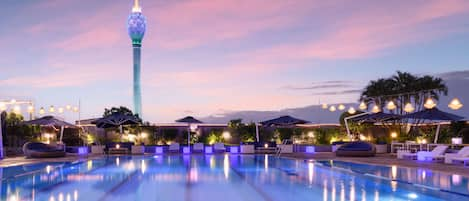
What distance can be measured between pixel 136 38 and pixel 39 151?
58.5m

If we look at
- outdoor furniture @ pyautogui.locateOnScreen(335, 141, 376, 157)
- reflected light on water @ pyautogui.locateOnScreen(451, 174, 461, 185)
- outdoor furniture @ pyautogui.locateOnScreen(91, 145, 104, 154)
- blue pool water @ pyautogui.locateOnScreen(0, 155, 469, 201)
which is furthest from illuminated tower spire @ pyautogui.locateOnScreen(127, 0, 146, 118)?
reflected light on water @ pyautogui.locateOnScreen(451, 174, 461, 185)

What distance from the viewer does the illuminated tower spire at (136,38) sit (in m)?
73.1

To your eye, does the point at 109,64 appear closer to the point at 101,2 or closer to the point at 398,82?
the point at 101,2

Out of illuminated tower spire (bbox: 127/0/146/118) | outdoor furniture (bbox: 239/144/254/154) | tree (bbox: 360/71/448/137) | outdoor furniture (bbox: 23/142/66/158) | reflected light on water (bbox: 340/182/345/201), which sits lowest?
reflected light on water (bbox: 340/182/345/201)

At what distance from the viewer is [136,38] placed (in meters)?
75.3

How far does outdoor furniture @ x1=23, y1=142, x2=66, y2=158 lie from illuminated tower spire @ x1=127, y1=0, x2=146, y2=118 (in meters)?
55.1

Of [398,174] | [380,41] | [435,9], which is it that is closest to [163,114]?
[380,41]

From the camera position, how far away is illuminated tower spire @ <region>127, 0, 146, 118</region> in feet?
240

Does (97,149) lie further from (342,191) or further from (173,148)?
(342,191)

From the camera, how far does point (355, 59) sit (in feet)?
87.7

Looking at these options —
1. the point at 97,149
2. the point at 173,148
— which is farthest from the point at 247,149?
the point at 97,149

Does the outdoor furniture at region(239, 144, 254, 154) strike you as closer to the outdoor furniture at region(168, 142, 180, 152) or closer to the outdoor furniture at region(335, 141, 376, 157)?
the outdoor furniture at region(168, 142, 180, 152)

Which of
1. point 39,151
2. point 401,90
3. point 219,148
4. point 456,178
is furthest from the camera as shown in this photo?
point 401,90

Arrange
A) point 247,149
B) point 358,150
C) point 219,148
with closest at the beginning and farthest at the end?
1. point 358,150
2. point 247,149
3. point 219,148
